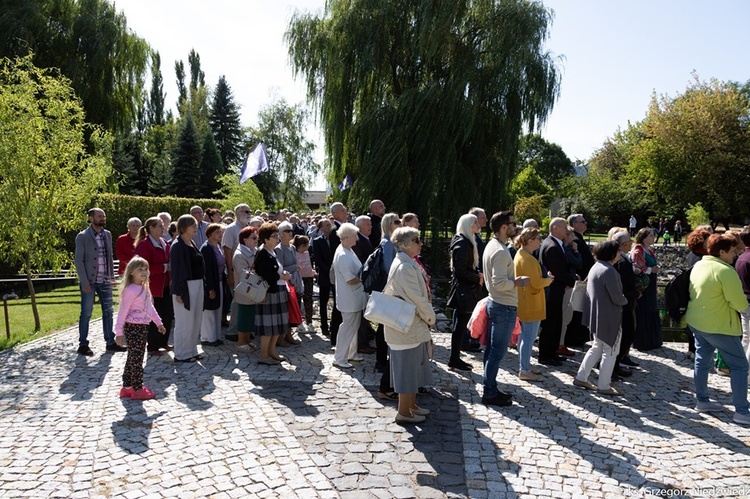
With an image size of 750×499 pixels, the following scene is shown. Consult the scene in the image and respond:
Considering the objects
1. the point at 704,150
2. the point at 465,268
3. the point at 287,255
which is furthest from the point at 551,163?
the point at 465,268

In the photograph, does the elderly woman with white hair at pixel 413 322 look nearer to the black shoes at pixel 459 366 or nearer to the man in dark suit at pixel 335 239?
the black shoes at pixel 459 366

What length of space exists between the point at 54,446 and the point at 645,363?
733cm

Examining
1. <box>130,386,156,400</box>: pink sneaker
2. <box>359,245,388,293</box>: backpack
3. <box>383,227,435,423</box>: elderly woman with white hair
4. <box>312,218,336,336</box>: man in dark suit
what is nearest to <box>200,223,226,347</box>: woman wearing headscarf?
<box>312,218,336,336</box>: man in dark suit

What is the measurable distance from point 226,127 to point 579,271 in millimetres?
48924

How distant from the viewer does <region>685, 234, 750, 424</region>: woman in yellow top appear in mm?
5594

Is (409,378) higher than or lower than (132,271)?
lower

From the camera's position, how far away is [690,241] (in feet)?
21.9

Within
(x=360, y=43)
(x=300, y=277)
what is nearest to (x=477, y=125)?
(x=360, y=43)

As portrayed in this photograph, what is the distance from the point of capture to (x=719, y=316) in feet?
18.6

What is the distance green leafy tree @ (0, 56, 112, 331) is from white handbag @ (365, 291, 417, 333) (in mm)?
6918

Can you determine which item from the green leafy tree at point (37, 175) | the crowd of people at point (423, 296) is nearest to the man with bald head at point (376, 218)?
the crowd of people at point (423, 296)

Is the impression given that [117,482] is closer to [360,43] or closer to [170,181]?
[360,43]

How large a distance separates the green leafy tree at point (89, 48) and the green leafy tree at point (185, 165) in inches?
648

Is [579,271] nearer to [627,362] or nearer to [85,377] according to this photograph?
[627,362]
